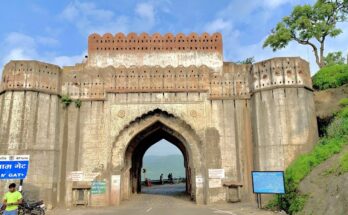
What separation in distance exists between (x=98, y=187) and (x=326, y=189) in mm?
9692

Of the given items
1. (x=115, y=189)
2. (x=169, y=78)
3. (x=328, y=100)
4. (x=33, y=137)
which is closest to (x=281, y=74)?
(x=328, y=100)

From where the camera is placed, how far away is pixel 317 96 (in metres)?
16.5

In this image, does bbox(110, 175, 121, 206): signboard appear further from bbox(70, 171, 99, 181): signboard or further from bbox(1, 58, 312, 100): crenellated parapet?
bbox(1, 58, 312, 100): crenellated parapet

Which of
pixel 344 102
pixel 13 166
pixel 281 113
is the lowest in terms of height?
pixel 13 166

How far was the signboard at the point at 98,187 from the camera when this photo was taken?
1500 cm

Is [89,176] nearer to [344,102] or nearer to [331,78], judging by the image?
[344,102]

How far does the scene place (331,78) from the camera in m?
16.8

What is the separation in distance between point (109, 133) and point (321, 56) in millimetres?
15483

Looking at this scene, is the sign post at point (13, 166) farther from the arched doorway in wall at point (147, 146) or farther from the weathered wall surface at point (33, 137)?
the arched doorway in wall at point (147, 146)

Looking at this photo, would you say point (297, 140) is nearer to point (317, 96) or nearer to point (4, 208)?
point (317, 96)

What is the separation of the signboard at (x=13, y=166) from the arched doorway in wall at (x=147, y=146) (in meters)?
7.49

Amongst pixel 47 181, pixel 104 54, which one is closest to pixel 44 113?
pixel 47 181

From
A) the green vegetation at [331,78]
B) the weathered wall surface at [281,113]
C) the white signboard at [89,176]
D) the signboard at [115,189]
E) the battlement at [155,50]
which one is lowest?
the signboard at [115,189]

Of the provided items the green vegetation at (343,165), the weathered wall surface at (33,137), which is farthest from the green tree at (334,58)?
the weathered wall surface at (33,137)
